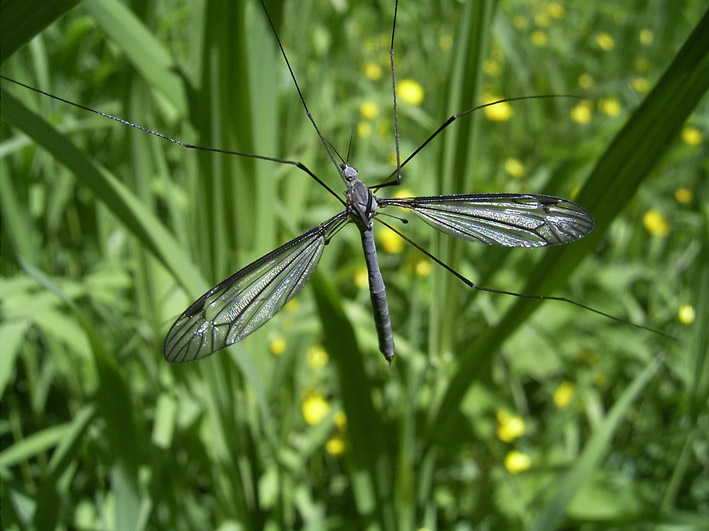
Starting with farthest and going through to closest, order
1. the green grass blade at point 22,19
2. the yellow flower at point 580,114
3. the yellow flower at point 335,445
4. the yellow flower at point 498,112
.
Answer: the yellow flower at point 580,114, the yellow flower at point 498,112, the yellow flower at point 335,445, the green grass blade at point 22,19

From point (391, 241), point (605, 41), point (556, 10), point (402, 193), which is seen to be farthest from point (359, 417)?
point (556, 10)

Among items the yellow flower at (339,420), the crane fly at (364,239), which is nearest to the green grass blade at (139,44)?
the crane fly at (364,239)

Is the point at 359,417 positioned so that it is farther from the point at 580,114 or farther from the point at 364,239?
the point at 580,114

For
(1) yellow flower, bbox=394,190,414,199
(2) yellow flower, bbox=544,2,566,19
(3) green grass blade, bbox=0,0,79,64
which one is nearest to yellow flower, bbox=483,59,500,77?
(2) yellow flower, bbox=544,2,566,19

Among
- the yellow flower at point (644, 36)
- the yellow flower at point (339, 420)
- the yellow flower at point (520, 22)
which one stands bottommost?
the yellow flower at point (339, 420)

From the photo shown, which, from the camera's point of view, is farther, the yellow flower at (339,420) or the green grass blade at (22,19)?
the yellow flower at (339,420)

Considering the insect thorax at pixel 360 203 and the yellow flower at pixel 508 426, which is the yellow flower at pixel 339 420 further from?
the insect thorax at pixel 360 203
